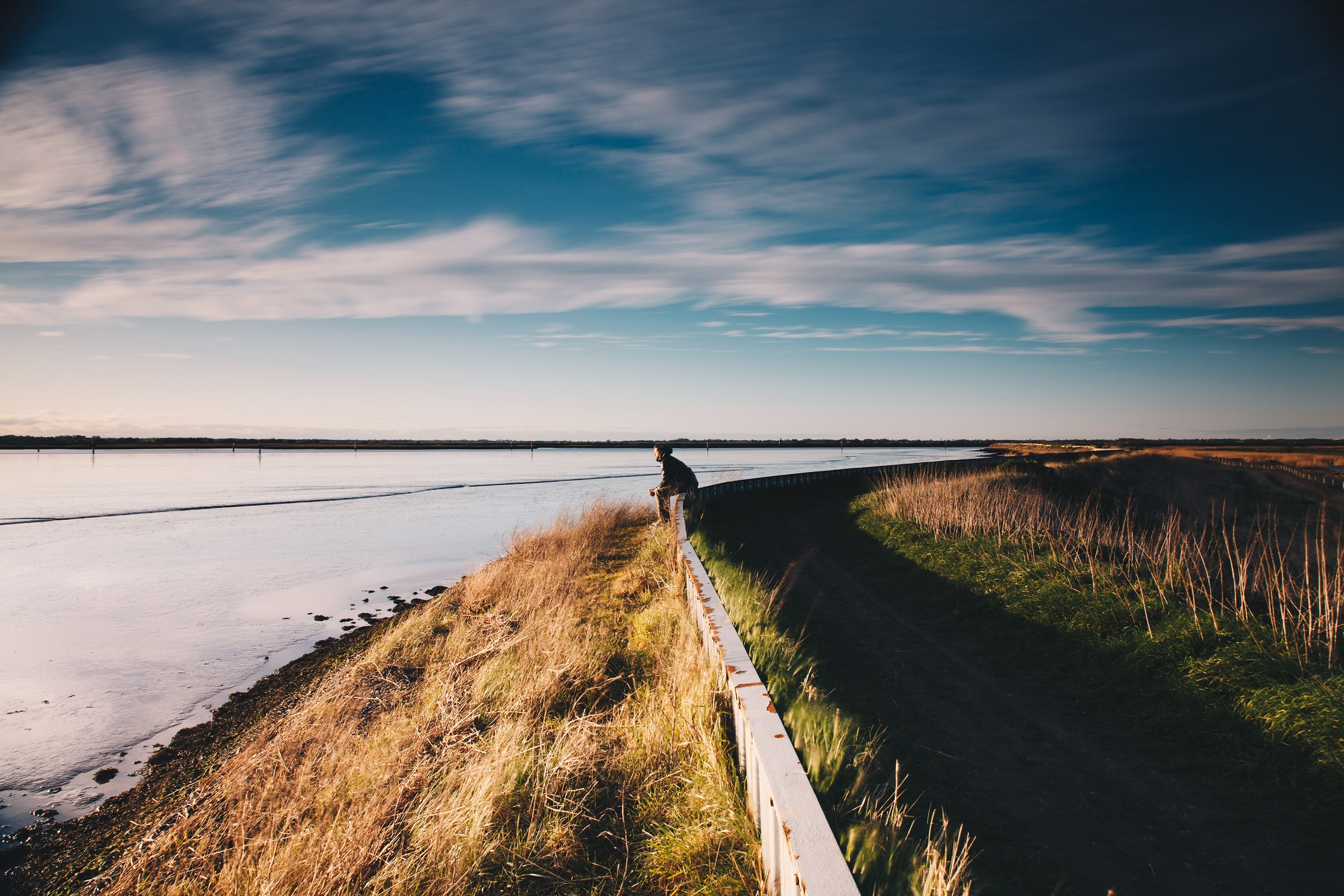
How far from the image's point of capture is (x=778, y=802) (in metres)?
2.77

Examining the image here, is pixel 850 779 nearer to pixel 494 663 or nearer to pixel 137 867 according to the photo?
pixel 494 663

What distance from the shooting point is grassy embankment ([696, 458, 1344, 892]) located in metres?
3.93

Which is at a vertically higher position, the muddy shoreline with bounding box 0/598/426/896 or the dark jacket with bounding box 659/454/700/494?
the dark jacket with bounding box 659/454/700/494

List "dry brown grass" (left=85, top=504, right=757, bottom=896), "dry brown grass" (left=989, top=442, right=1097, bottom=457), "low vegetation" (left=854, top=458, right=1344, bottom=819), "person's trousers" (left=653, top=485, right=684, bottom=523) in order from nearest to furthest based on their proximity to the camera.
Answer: "dry brown grass" (left=85, top=504, right=757, bottom=896)
"low vegetation" (left=854, top=458, right=1344, bottom=819)
"person's trousers" (left=653, top=485, right=684, bottom=523)
"dry brown grass" (left=989, top=442, right=1097, bottom=457)

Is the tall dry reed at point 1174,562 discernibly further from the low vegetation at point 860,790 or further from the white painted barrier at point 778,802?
the white painted barrier at point 778,802

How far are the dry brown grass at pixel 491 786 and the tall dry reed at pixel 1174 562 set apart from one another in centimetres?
516

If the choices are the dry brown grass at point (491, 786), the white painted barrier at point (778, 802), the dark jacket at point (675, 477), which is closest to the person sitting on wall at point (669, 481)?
the dark jacket at point (675, 477)

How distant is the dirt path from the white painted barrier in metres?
1.04

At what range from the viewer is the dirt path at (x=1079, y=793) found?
137 inches

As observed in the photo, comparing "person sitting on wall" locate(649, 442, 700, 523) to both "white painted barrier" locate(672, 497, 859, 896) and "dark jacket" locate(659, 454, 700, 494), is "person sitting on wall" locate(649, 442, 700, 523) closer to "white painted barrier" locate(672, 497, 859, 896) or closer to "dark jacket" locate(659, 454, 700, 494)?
"dark jacket" locate(659, 454, 700, 494)

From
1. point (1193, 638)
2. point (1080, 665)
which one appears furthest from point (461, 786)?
point (1193, 638)

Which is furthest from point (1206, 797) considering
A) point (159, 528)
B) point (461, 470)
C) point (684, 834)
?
point (461, 470)

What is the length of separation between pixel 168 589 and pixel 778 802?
1468 cm

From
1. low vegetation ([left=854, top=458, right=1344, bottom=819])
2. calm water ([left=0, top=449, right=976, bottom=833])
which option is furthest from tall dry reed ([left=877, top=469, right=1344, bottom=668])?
calm water ([left=0, top=449, right=976, bottom=833])
